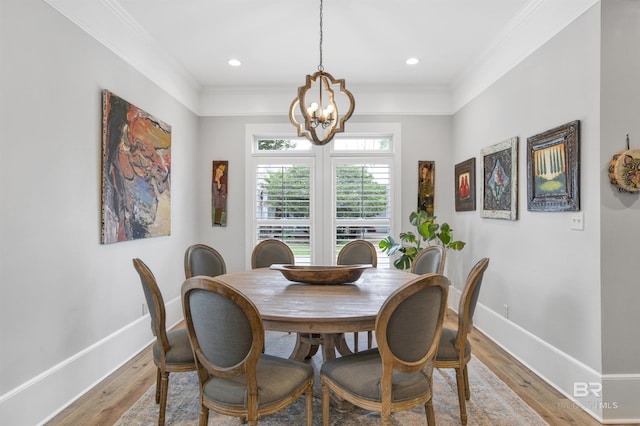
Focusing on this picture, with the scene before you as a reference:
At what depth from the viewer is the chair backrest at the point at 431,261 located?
106 inches

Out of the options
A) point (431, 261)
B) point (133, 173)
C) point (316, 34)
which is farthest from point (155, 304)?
point (316, 34)

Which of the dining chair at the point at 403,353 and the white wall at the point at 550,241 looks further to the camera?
the white wall at the point at 550,241

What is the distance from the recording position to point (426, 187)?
4.75m

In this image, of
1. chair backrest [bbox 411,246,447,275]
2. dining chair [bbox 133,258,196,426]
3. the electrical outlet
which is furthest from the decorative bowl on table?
the electrical outlet

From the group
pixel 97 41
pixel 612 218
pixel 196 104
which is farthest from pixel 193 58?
pixel 612 218

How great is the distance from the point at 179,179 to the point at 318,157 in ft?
5.93

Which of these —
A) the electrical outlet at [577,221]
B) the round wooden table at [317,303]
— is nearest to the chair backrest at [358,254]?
the round wooden table at [317,303]

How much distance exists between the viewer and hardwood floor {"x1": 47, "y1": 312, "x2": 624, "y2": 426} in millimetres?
2152

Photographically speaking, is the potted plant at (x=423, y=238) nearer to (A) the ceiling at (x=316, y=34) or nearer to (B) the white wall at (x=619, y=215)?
(A) the ceiling at (x=316, y=34)

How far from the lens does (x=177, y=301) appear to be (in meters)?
4.16

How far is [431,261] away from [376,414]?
3.96 ft

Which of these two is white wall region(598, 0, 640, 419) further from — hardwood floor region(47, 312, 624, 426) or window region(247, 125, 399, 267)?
window region(247, 125, 399, 267)

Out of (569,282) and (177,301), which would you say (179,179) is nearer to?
(177,301)

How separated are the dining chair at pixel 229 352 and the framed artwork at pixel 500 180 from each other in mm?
2622
